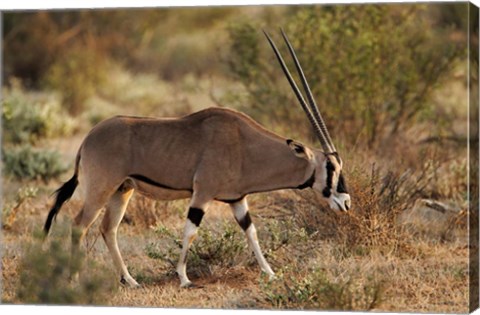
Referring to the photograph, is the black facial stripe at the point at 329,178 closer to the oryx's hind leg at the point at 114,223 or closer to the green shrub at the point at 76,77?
the oryx's hind leg at the point at 114,223

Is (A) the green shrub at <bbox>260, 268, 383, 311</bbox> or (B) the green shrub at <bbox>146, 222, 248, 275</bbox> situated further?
(B) the green shrub at <bbox>146, 222, 248, 275</bbox>

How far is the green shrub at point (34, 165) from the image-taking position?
54.5 ft

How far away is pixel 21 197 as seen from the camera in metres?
14.0

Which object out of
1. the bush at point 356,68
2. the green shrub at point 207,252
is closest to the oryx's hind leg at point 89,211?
the green shrub at point 207,252

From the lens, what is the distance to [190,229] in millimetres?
11039

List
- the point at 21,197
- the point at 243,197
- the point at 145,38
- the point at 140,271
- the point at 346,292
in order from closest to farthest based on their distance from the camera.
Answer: the point at 346,292
the point at 243,197
the point at 140,271
the point at 21,197
the point at 145,38

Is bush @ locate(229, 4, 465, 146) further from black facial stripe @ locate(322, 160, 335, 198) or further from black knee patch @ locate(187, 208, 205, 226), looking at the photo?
black knee patch @ locate(187, 208, 205, 226)

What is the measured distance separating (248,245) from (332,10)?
775 cm

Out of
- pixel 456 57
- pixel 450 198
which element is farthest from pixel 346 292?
pixel 456 57

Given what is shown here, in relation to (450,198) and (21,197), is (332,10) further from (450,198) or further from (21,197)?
(21,197)

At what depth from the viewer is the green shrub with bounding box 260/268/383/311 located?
398 inches

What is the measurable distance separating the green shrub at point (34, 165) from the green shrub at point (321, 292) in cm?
631

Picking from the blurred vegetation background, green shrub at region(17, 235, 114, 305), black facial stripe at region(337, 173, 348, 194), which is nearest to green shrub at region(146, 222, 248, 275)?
green shrub at region(17, 235, 114, 305)

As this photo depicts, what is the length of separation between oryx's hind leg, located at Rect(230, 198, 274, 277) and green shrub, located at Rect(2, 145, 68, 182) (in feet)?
19.1
